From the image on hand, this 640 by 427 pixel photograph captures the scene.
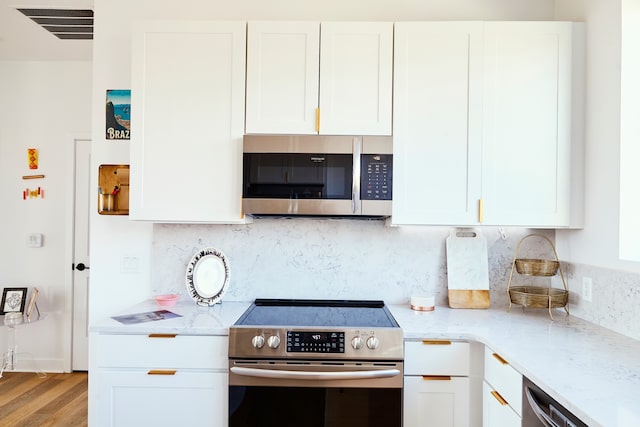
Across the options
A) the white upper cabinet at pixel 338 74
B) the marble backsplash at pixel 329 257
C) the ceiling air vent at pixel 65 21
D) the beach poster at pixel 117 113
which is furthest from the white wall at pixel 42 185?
the white upper cabinet at pixel 338 74

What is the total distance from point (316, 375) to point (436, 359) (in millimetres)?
539

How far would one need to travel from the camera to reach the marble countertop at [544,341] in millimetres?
1178

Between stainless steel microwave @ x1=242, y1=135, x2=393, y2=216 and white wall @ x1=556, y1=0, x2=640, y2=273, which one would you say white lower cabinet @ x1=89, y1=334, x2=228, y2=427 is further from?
white wall @ x1=556, y1=0, x2=640, y2=273

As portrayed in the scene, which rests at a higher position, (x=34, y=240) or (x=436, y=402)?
(x=34, y=240)

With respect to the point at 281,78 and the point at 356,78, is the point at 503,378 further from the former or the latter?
the point at 281,78

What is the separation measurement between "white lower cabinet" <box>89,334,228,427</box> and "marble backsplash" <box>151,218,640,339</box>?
585mm

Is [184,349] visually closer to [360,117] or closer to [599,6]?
[360,117]

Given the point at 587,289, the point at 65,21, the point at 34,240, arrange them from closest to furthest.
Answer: the point at 587,289, the point at 65,21, the point at 34,240

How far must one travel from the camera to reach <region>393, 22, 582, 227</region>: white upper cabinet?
215cm

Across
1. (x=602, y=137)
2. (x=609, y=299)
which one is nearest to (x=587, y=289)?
(x=609, y=299)

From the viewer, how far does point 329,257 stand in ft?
8.21

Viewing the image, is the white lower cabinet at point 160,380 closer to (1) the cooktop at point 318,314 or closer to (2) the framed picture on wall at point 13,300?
(1) the cooktop at point 318,314

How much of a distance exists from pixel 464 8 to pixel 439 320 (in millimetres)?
1766

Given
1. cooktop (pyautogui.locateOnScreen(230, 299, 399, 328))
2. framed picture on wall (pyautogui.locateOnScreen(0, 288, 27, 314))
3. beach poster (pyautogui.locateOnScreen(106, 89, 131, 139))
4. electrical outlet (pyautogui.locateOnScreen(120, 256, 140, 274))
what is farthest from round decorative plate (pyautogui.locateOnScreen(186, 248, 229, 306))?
framed picture on wall (pyautogui.locateOnScreen(0, 288, 27, 314))
